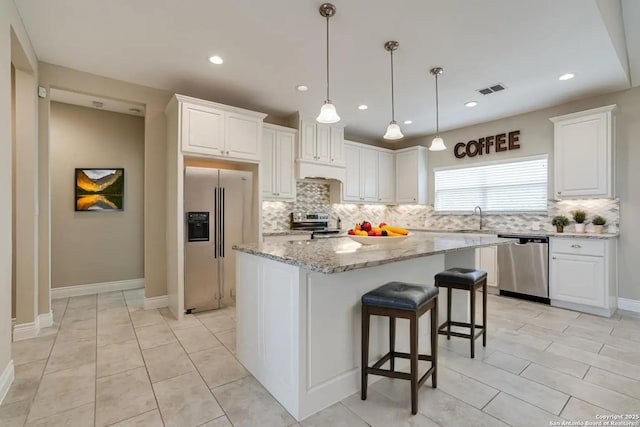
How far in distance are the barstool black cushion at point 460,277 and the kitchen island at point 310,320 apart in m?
0.29

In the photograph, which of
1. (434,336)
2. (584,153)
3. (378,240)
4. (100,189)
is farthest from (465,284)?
(100,189)

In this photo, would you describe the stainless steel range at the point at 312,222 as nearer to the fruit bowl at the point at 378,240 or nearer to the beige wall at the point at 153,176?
the beige wall at the point at 153,176

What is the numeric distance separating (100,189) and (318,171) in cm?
321

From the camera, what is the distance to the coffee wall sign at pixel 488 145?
15.3ft

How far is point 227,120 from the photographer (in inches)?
145

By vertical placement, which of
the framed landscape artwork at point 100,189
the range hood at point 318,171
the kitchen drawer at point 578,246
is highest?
the range hood at point 318,171

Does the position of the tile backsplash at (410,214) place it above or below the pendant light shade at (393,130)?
below

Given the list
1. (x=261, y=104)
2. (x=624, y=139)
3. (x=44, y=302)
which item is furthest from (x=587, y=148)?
(x=44, y=302)

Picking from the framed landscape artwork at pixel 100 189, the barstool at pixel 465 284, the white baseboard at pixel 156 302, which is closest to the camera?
the barstool at pixel 465 284

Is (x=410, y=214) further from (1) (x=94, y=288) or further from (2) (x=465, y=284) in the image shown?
(1) (x=94, y=288)

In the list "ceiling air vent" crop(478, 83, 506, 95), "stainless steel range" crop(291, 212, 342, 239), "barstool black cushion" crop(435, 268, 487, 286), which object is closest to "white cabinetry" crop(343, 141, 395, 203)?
"stainless steel range" crop(291, 212, 342, 239)

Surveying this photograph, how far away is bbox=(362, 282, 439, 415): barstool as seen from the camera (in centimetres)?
171

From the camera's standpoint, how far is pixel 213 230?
3.67 meters

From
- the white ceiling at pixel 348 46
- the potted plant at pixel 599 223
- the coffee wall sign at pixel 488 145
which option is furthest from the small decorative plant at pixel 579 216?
the white ceiling at pixel 348 46
